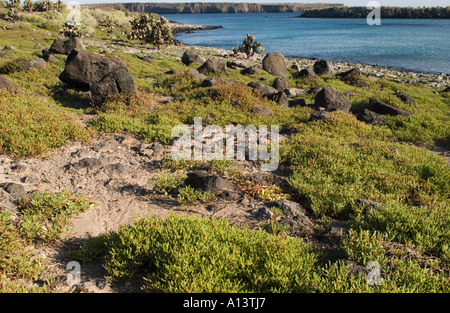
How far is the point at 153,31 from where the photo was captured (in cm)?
4775

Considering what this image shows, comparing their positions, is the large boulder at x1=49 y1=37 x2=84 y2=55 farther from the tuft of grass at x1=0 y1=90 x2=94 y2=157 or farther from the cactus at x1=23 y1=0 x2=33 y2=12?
the cactus at x1=23 y1=0 x2=33 y2=12

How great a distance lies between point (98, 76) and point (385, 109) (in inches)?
609

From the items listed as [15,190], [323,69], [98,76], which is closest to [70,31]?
[98,76]

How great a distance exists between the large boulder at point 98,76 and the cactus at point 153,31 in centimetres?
3340

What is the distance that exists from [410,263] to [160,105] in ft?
43.1

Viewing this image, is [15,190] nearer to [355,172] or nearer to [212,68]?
[355,172]

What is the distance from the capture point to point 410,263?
5168 mm

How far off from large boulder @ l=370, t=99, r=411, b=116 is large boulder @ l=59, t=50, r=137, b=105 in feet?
44.0

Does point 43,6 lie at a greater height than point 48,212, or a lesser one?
greater

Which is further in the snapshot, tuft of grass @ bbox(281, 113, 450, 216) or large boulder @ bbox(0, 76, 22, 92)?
large boulder @ bbox(0, 76, 22, 92)

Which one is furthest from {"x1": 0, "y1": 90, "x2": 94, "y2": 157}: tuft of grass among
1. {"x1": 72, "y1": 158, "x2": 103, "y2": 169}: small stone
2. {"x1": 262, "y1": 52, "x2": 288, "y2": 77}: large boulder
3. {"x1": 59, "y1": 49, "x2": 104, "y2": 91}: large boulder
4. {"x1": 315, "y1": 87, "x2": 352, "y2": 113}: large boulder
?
{"x1": 262, "y1": 52, "x2": 288, "y2": 77}: large boulder

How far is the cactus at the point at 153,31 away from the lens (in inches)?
1884

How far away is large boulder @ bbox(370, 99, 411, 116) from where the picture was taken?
55.8 feet

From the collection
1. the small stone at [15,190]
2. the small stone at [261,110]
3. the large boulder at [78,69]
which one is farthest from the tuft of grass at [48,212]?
the large boulder at [78,69]
